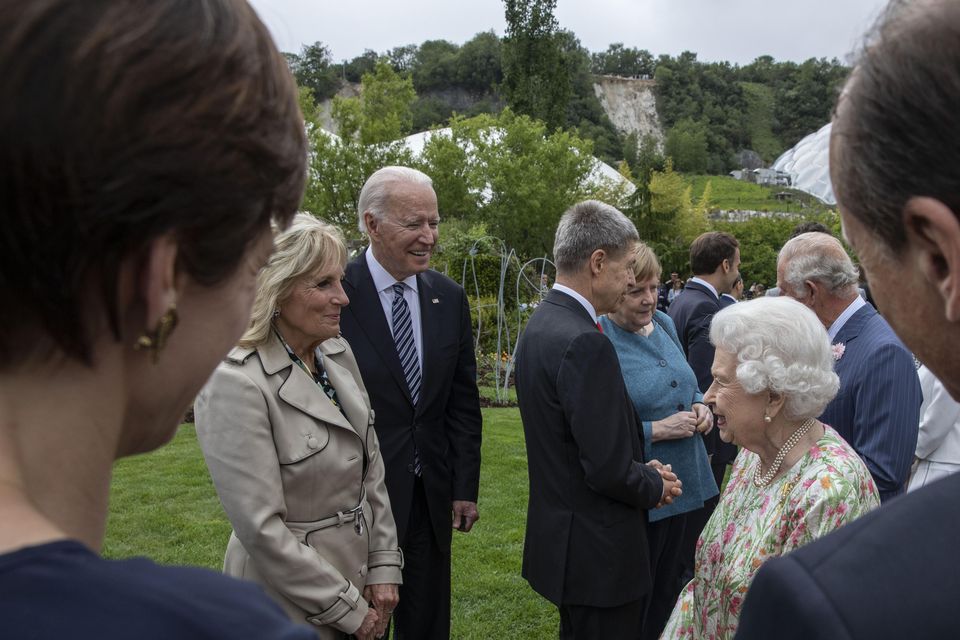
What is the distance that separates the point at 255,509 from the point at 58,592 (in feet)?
7.27

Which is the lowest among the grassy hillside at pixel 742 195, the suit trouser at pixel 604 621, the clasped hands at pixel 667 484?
the grassy hillside at pixel 742 195

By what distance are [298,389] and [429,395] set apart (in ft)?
4.17

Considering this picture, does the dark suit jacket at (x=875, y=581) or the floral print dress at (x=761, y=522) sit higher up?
the dark suit jacket at (x=875, y=581)

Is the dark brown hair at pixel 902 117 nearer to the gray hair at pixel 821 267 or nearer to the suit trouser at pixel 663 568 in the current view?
the gray hair at pixel 821 267

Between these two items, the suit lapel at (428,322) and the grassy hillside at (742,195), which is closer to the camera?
the suit lapel at (428,322)

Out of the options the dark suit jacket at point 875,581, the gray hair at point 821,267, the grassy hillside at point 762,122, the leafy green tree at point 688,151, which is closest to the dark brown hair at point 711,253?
the gray hair at point 821,267

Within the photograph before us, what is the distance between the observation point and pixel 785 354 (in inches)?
122

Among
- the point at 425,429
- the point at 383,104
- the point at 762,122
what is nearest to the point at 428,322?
the point at 425,429

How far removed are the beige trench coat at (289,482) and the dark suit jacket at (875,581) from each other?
2245 mm

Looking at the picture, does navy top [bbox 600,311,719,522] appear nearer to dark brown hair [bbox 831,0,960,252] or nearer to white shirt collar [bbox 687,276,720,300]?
white shirt collar [bbox 687,276,720,300]

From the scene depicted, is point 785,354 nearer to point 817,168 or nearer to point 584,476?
point 584,476

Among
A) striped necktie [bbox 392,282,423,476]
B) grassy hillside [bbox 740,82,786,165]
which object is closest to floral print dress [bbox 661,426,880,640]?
striped necktie [bbox 392,282,423,476]

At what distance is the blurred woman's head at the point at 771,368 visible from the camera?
303 centimetres

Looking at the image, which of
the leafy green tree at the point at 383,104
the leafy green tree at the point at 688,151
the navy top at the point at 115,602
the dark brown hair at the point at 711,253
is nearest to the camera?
the navy top at the point at 115,602
